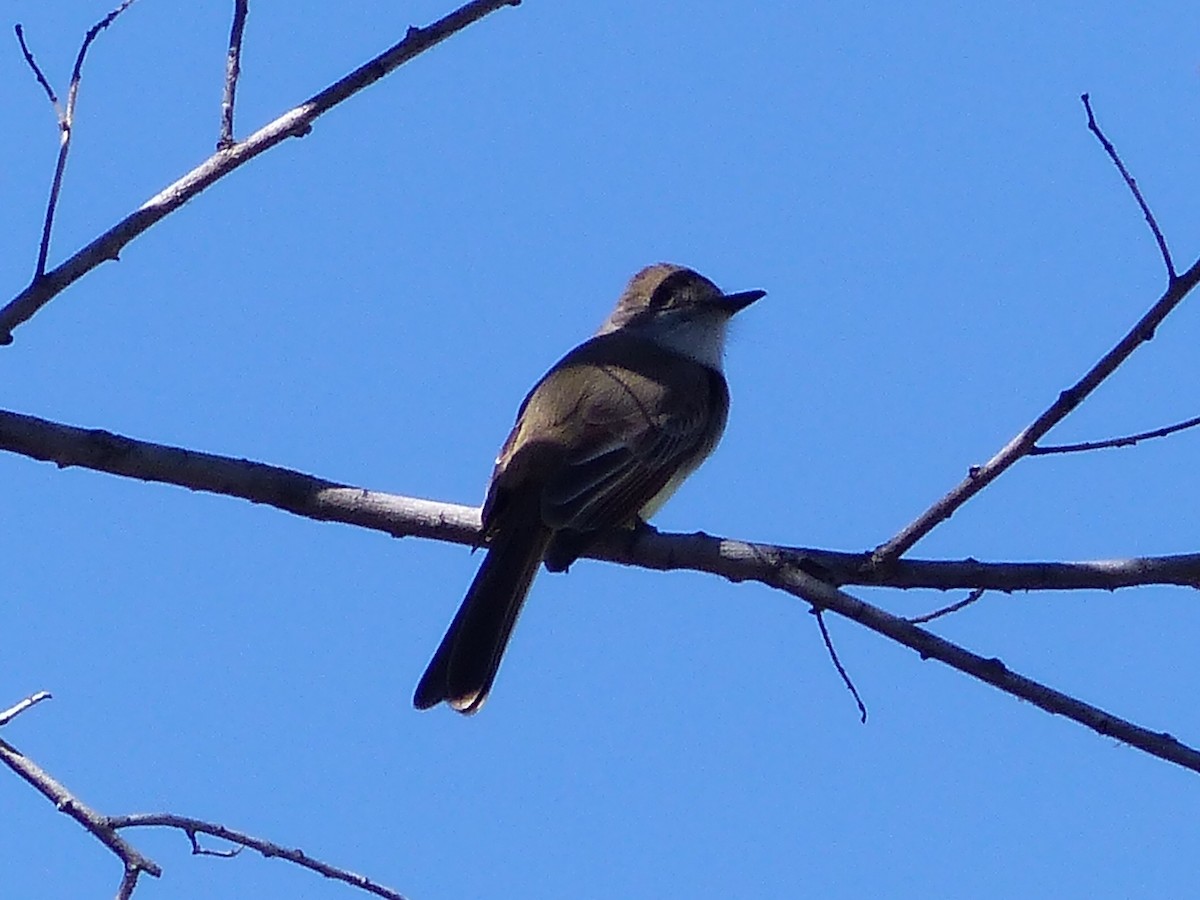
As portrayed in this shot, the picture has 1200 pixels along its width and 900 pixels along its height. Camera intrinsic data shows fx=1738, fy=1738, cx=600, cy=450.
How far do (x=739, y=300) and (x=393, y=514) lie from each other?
3753 mm

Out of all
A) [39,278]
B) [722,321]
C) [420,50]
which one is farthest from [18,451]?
[722,321]

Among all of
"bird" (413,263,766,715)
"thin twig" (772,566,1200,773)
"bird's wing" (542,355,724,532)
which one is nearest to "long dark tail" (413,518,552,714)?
"bird" (413,263,766,715)

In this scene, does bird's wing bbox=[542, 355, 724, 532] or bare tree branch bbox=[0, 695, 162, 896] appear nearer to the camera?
bare tree branch bbox=[0, 695, 162, 896]

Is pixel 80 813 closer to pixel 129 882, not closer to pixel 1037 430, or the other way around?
pixel 129 882

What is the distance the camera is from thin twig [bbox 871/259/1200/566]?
4.05 metres

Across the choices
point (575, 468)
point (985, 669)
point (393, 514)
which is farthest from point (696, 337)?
point (985, 669)

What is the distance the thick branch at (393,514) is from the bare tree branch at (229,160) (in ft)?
1.11

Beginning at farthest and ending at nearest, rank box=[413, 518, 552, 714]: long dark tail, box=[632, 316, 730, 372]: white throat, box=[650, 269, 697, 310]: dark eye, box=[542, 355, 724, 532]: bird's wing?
box=[650, 269, 697, 310]: dark eye → box=[632, 316, 730, 372]: white throat → box=[542, 355, 724, 532]: bird's wing → box=[413, 518, 552, 714]: long dark tail

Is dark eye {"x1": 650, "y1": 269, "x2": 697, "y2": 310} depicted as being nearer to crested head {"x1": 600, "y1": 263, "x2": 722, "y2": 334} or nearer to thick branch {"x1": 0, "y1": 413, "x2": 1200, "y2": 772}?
crested head {"x1": 600, "y1": 263, "x2": 722, "y2": 334}

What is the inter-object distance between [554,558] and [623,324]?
297 centimetres

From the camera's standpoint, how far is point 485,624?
5676mm

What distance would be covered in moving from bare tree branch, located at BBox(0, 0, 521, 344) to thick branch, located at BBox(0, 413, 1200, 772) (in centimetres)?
34

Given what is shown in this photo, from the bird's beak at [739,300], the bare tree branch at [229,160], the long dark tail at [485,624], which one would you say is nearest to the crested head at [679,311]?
the bird's beak at [739,300]

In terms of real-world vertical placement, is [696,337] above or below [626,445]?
above
